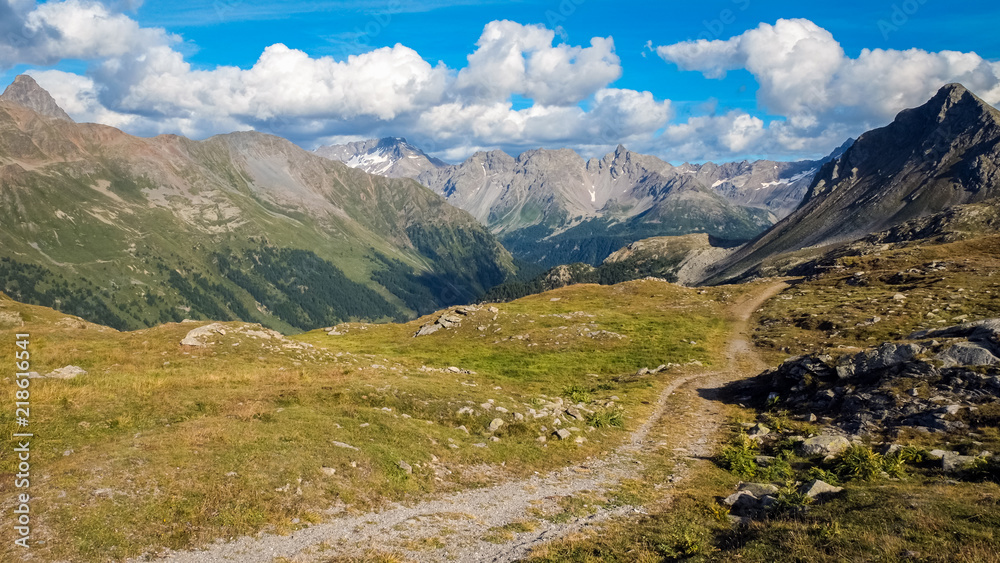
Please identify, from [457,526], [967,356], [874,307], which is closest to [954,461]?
[967,356]

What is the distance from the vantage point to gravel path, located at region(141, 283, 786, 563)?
48.6 ft

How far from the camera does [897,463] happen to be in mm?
21250

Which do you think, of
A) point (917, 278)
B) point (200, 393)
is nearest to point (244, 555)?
point (200, 393)

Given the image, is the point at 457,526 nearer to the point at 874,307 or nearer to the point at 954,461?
the point at 954,461

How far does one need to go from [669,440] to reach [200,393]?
26755 millimetres

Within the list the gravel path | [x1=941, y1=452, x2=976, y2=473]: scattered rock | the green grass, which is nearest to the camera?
the gravel path

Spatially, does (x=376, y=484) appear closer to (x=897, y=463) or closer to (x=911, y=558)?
(x=911, y=558)

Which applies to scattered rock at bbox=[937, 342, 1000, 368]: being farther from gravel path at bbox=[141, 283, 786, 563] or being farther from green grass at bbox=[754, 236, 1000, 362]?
gravel path at bbox=[141, 283, 786, 563]

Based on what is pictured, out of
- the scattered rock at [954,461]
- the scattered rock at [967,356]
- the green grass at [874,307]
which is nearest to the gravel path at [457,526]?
the scattered rock at [954,461]

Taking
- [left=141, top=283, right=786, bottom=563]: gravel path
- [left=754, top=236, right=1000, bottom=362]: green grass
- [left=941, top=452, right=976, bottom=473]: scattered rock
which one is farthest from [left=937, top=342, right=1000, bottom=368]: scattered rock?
[left=141, top=283, right=786, bottom=563]: gravel path

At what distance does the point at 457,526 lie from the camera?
17391mm

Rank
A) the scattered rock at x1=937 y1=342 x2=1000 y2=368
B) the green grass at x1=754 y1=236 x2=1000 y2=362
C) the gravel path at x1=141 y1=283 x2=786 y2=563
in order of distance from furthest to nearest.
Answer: the green grass at x1=754 y1=236 x2=1000 y2=362 → the scattered rock at x1=937 y1=342 x2=1000 y2=368 → the gravel path at x1=141 y1=283 x2=786 y2=563

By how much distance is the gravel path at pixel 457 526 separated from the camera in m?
14.8

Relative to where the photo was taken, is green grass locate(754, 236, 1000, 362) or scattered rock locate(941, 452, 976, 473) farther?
green grass locate(754, 236, 1000, 362)
